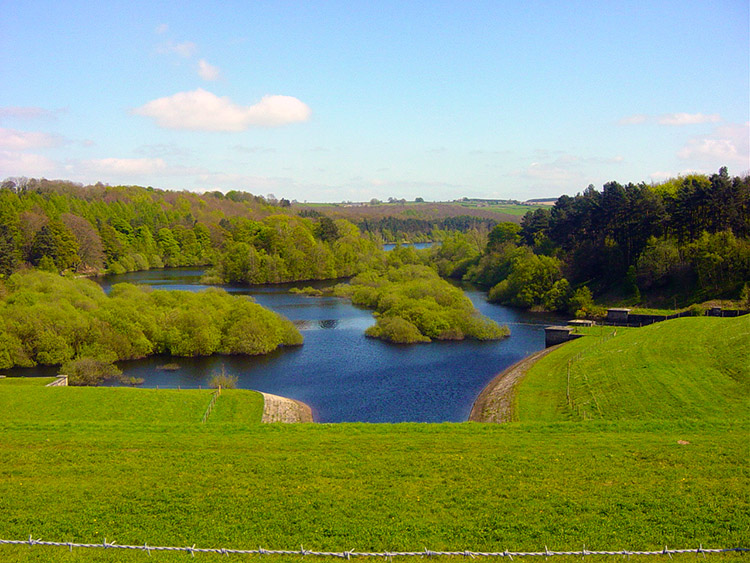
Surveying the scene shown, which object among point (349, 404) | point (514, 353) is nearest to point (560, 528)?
point (349, 404)

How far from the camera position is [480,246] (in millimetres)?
134250

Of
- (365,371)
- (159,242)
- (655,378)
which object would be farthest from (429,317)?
(159,242)

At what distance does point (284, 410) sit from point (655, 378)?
71.8 feet

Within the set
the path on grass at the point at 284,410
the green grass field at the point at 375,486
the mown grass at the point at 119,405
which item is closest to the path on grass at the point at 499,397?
the path on grass at the point at 284,410

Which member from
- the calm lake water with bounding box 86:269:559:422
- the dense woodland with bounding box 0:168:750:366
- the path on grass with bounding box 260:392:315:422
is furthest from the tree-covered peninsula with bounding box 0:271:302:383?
the path on grass with bounding box 260:392:315:422

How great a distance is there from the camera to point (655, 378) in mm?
32406

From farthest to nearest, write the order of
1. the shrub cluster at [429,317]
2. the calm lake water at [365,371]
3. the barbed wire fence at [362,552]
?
1. the shrub cluster at [429,317]
2. the calm lake water at [365,371]
3. the barbed wire fence at [362,552]

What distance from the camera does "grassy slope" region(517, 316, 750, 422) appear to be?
2823 centimetres

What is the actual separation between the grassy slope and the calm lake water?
566 centimetres

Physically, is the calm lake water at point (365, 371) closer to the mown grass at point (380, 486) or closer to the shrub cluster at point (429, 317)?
the shrub cluster at point (429, 317)

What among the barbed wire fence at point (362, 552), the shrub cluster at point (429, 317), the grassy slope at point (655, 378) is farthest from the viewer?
the shrub cluster at point (429, 317)

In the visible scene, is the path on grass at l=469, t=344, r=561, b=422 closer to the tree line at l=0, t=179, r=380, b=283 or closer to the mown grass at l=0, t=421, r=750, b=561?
the mown grass at l=0, t=421, r=750, b=561

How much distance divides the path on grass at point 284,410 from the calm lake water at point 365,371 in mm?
1004

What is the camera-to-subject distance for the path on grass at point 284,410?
33.7 m
